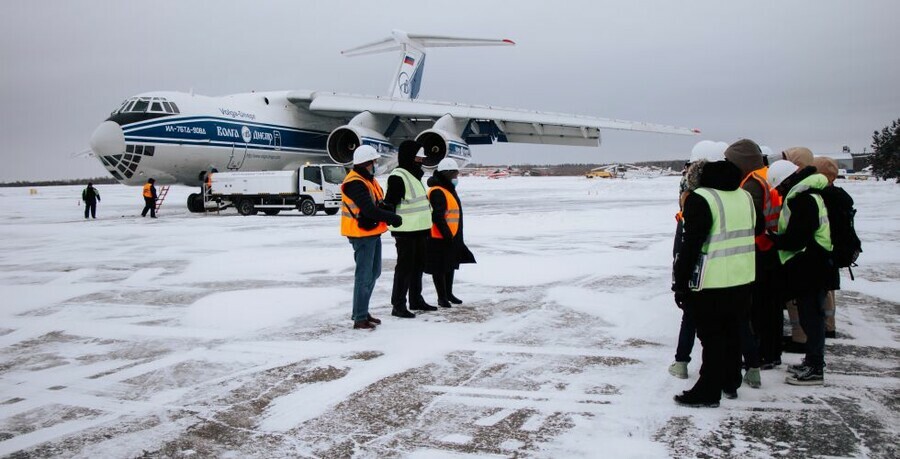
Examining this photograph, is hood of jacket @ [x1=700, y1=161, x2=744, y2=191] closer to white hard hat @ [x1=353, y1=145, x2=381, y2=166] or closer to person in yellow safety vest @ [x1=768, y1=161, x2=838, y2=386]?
person in yellow safety vest @ [x1=768, y1=161, x2=838, y2=386]

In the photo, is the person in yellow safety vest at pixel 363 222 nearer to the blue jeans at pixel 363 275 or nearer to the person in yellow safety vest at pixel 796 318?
the blue jeans at pixel 363 275

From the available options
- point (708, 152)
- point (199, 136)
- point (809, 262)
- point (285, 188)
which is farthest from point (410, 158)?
point (199, 136)

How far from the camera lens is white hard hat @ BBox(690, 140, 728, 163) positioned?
3.80m

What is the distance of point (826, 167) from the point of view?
4770 millimetres

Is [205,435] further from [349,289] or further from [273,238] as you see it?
[273,238]

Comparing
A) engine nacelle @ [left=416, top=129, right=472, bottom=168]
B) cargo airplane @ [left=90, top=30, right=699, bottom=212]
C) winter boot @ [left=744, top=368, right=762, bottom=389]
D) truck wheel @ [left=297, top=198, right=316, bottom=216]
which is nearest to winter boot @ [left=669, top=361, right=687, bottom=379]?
winter boot @ [left=744, top=368, right=762, bottom=389]

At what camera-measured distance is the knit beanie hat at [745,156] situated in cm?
403

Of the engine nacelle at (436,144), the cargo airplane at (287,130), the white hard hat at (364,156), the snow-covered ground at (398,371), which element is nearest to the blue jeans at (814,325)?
the snow-covered ground at (398,371)

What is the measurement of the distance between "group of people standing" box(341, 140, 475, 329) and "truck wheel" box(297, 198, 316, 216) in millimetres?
13310

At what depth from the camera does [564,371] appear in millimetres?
4445

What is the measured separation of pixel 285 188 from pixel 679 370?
1690 cm

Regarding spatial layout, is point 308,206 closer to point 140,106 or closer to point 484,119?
point 140,106

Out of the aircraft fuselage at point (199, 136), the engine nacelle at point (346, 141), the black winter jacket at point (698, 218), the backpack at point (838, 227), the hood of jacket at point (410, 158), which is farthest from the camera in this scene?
the engine nacelle at point (346, 141)

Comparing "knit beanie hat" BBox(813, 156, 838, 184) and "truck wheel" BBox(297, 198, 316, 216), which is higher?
"knit beanie hat" BBox(813, 156, 838, 184)
